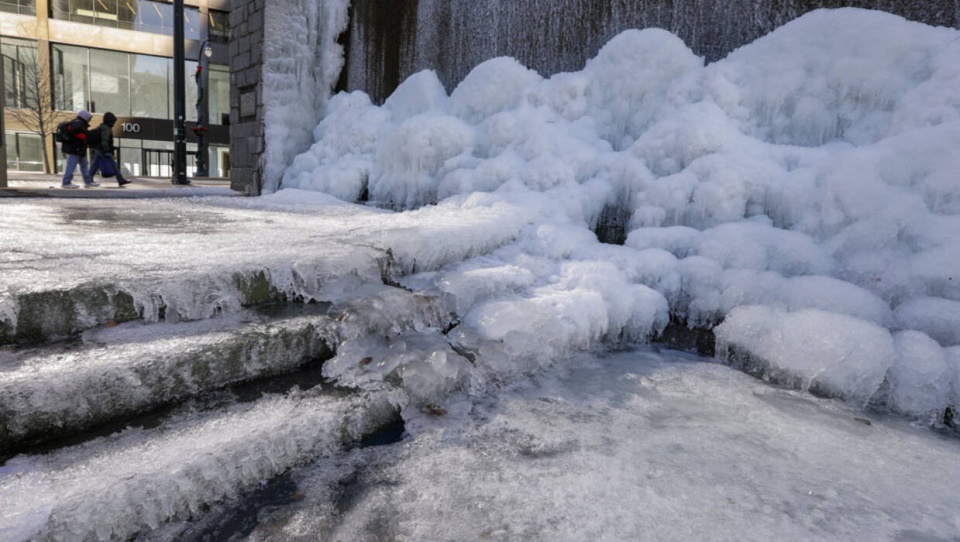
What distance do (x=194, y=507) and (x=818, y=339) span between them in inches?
109

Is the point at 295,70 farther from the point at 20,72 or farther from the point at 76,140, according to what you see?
the point at 20,72

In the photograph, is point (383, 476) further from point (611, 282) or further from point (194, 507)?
point (611, 282)

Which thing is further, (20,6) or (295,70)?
(20,6)

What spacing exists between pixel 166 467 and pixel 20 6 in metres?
30.8

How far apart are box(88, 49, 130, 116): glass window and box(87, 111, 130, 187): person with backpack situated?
51.3 feet

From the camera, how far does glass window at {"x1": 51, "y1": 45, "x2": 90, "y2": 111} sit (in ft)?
76.6

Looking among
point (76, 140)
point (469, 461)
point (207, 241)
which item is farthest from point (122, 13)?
point (469, 461)

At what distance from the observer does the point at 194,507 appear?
1543mm

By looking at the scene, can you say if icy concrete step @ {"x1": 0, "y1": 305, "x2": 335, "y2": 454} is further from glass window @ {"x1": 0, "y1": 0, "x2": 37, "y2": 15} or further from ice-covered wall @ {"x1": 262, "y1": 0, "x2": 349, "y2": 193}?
glass window @ {"x1": 0, "y1": 0, "x2": 37, "y2": 15}

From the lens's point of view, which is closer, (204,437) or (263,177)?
(204,437)

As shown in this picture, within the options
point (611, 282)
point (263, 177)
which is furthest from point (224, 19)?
point (611, 282)

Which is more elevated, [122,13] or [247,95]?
[122,13]

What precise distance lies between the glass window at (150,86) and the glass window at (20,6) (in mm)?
3840

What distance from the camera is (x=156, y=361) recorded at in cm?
188
